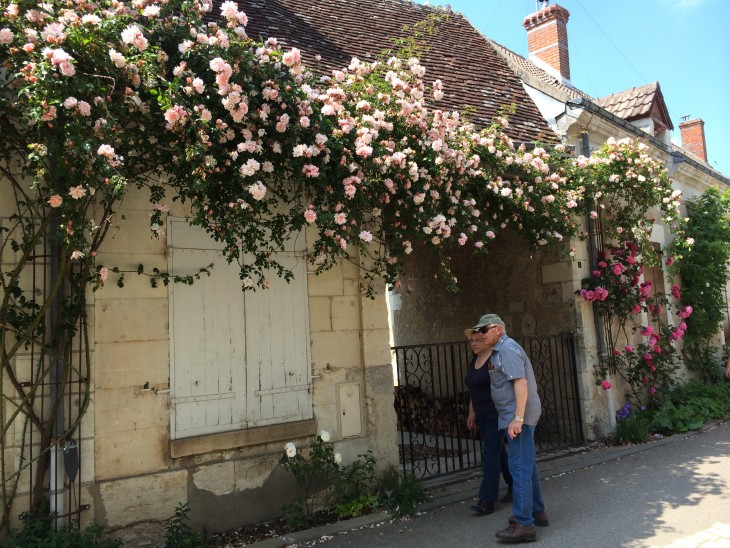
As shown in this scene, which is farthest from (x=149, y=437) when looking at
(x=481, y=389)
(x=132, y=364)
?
(x=481, y=389)

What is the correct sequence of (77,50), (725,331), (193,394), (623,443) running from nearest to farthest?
(77,50) → (193,394) → (623,443) → (725,331)

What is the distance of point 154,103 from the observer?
3691 mm

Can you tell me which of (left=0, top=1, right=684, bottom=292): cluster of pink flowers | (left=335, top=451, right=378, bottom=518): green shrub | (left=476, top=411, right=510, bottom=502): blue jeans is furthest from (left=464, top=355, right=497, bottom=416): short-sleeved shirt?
(left=0, top=1, right=684, bottom=292): cluster of pink flowers

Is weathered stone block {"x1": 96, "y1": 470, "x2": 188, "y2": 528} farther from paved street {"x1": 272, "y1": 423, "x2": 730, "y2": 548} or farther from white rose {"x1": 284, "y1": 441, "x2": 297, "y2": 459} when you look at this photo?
paved street {"x1": 272, "y1": 423, "x2": 730, "y2": 548}

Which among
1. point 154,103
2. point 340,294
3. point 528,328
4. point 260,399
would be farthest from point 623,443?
point 154,103

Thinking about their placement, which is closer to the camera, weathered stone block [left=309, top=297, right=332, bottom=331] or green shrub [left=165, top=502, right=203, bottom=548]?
green shrub [left=165, top=502, right=203, bottom=548]

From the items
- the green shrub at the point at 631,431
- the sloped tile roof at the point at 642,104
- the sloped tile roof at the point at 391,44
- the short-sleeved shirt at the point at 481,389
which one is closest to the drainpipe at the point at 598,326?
the green shrub at the point at 631,431

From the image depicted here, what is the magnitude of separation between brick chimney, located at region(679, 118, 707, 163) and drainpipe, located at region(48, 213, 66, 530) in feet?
56.7

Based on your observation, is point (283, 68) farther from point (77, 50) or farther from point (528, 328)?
point (528, 328)

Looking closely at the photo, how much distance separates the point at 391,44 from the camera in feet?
26.6

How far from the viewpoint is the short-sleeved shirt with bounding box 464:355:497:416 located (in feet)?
15.5

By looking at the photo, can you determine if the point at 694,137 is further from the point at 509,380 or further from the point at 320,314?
the point at 509,380

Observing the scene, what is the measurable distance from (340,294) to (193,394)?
1620mm

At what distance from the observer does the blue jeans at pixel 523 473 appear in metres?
4.06
